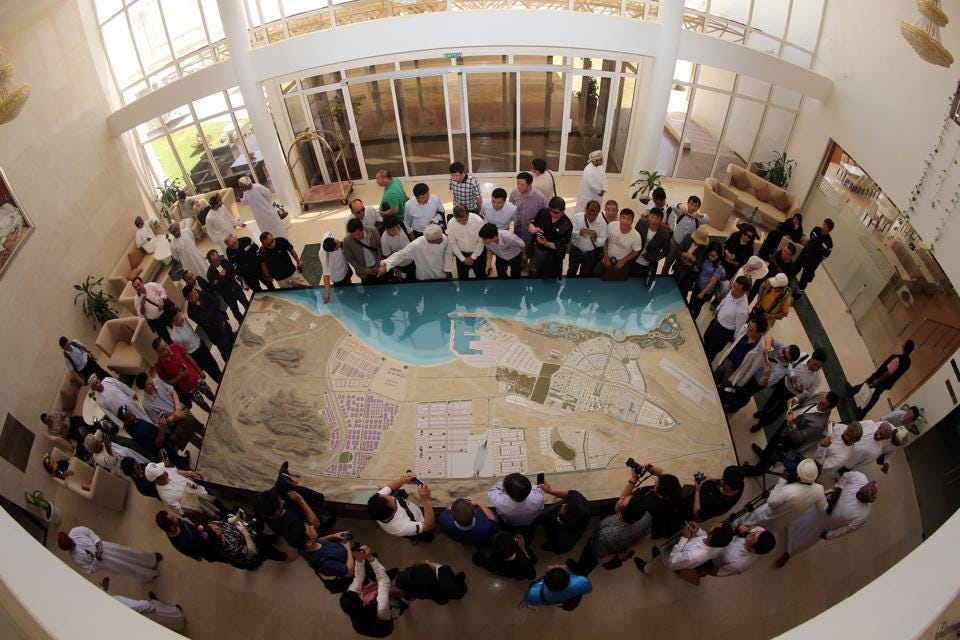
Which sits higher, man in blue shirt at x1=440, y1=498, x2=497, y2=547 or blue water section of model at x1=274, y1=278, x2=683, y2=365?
blue water section of model at x1=274, y1=278, x2=683, y2=365

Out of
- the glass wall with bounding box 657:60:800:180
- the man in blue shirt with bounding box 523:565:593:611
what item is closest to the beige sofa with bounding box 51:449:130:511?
the man in blue shirt with bounding box 523:565:593:611

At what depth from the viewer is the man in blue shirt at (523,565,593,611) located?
3854 millimetres

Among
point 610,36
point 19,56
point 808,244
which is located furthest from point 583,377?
point 19,56

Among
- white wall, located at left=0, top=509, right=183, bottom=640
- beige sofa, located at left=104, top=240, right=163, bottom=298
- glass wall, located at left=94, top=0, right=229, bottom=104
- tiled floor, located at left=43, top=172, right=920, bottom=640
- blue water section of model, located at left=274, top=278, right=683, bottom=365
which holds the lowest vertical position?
tiled floor, located at left=43, top=172, right=920, bottom=640

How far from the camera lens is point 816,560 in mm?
5469

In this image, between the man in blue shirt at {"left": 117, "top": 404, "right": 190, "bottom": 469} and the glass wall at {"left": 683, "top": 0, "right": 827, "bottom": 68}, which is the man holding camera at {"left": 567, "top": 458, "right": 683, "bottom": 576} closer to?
the man in blue shirt at {"left": 117, "top": 404, "right": 190, "bottom": 469}

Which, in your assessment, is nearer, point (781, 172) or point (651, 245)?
point (651, 245)

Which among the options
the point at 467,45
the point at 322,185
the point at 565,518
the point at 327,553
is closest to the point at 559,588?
the point at 565,518

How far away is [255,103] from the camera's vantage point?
30.7ft

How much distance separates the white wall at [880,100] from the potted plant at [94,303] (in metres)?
10.9

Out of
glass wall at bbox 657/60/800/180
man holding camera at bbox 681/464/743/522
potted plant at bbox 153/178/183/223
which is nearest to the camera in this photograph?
man holding camera at bbox 681/464/743/522

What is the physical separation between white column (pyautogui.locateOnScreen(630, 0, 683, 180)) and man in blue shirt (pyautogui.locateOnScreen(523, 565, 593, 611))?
8.16 meters

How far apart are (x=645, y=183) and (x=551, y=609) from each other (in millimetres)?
7978

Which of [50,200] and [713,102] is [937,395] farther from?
[50,200]
